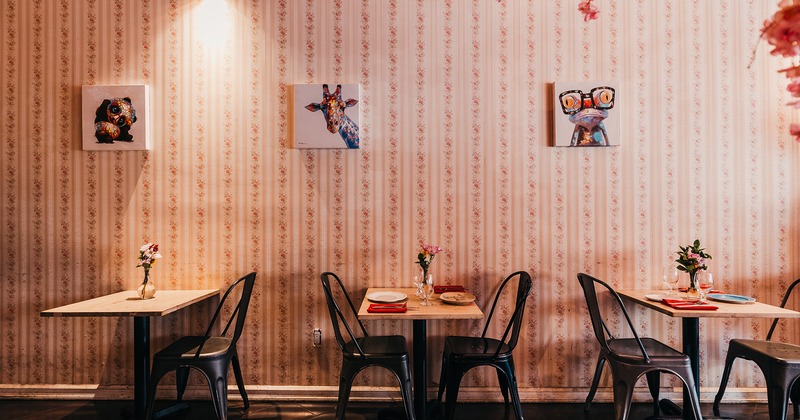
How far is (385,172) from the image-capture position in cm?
300

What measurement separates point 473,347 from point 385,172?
1300mm

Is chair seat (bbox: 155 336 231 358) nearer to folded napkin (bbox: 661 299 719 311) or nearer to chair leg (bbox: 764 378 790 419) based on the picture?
folded napkin (bbox: 661 299 719 311)

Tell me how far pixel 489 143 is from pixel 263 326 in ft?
6.75

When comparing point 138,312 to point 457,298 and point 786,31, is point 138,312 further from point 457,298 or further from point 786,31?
point 786,31

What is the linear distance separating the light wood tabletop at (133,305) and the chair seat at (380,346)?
3.37ft

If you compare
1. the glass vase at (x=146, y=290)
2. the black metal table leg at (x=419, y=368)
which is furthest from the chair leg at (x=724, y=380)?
the glass vase at (x=146, y=290)

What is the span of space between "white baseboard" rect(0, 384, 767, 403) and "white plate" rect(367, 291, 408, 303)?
2.55ft

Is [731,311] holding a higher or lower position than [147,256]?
lower

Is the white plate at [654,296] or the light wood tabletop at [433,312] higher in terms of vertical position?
the white plate at [654,296]

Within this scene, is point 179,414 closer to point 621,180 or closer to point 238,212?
point 238,212

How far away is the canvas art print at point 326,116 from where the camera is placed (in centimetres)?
297

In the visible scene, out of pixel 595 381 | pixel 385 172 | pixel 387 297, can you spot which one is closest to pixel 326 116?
pixel 385 172

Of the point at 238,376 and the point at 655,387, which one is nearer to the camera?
the point at 655,387

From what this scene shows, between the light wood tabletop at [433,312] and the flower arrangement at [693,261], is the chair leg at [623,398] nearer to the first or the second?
the flower arrangement at [693,261]
